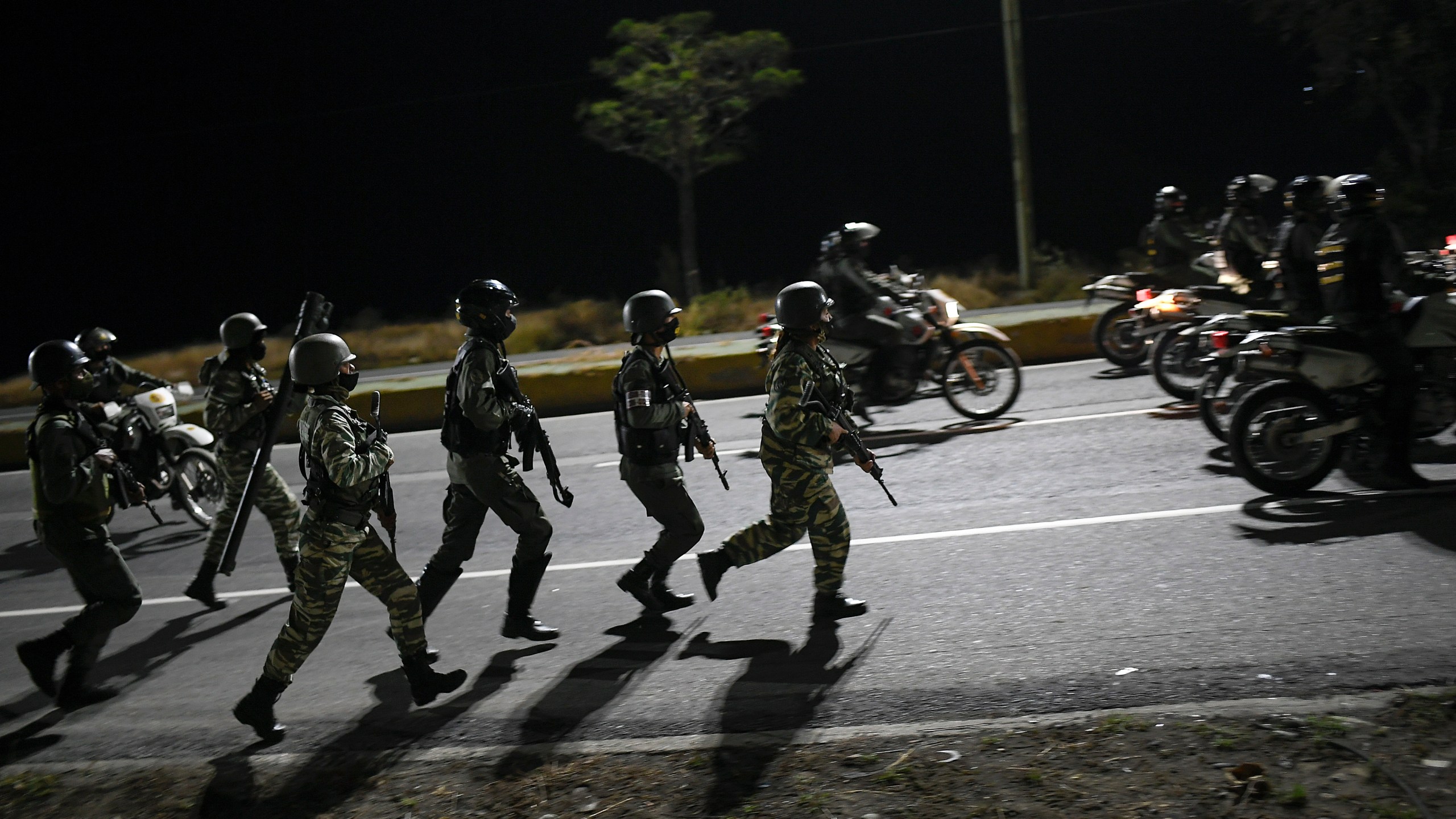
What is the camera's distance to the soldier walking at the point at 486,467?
20.2ft

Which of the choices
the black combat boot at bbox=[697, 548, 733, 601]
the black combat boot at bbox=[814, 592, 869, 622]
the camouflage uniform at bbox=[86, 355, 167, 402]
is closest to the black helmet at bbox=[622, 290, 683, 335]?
the black combat boot at bbox=[697, 548, 733, 601]

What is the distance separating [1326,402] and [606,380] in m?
8.55

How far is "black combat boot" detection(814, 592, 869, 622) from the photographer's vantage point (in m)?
6.29

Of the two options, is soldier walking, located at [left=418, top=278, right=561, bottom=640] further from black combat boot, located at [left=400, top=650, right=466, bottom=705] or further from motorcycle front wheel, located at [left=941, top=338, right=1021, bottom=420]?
motorcycle front wheel, located at [left=941, top=338, right=1021, bottom=420]

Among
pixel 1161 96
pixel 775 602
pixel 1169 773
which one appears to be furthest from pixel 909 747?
pixel 1161 96

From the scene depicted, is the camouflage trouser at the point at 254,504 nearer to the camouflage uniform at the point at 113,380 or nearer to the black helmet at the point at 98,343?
the black helmet at the point at 98,343

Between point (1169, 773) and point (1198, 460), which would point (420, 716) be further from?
point (1198, 460)

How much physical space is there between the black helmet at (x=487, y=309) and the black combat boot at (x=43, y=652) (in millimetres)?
2434

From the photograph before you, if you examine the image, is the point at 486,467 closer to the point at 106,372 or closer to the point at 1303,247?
the point at 1303,247

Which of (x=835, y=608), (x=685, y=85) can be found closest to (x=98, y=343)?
(x=835, y=608)

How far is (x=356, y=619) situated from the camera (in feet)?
23.6

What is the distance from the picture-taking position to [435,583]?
647 centimetres

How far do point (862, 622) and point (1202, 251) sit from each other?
8714 millimetres

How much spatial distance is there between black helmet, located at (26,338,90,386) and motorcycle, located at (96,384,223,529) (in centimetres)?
409
